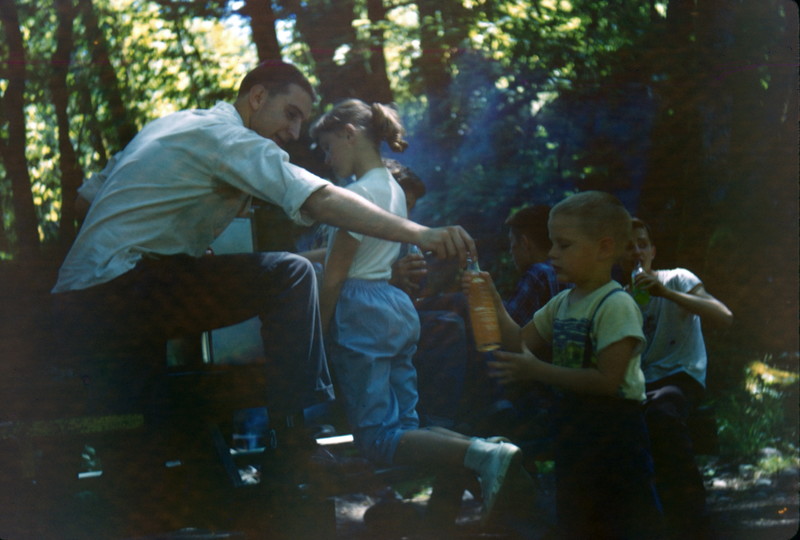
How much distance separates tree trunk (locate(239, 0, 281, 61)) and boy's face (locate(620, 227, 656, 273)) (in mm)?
1090

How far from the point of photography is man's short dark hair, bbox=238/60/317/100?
6.93ft

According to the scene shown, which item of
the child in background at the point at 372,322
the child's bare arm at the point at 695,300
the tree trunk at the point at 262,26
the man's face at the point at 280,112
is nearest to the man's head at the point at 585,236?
the child's bare arm at the point at 695,300

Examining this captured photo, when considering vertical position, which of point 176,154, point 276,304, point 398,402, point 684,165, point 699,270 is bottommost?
point 398,402

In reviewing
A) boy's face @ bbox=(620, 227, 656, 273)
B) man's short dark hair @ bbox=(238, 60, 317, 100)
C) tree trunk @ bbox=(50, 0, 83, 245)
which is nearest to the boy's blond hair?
boy's face @ bbox=(620, 227, 656, 273)

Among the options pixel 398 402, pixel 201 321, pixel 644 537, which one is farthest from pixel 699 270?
pixel 201 321

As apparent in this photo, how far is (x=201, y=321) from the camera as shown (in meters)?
2.02

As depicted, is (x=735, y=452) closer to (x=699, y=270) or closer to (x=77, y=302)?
(x=699, y=270)

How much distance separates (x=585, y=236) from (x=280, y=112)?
0.85 meters

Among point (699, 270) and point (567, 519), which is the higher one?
point (699, 270)

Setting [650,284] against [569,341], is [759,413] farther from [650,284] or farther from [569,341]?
[569,341]

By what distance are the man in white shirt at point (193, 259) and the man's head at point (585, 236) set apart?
18.0 inches

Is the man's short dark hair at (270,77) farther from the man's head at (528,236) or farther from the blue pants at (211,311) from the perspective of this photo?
the man's head at (528,236)

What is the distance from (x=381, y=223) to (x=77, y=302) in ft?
2.55

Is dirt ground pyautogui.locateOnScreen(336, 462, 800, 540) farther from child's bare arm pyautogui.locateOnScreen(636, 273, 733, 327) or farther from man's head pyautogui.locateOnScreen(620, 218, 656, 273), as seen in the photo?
man's head pyautogui.locateOnScreen(620, 218, 656, 273)
